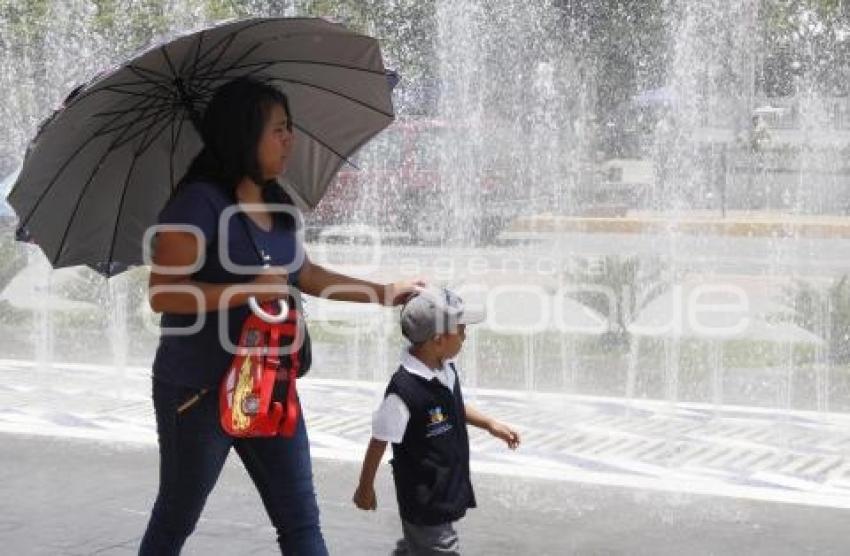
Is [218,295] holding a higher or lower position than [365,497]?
higher

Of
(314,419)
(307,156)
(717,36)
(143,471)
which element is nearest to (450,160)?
(717,36)

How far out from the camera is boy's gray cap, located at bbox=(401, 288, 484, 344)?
379cm

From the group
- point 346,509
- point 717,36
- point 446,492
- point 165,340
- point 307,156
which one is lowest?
point 346,509

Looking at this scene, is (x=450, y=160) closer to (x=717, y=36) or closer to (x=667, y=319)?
(x=717, y=36)

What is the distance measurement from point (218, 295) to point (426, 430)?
2.14 feet

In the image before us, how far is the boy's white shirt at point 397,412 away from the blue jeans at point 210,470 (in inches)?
8.3

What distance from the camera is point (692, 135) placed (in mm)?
13414

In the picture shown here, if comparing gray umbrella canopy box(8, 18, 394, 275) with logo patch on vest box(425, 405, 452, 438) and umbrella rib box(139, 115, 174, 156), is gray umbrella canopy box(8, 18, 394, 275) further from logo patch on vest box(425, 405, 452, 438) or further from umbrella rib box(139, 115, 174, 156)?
logo patch on vest box(425, 405, 452, 438)

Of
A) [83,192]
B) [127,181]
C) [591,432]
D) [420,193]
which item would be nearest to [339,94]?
[127,181]

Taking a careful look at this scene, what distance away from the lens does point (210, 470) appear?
12.0 ft

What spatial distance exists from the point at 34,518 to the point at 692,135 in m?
9.01

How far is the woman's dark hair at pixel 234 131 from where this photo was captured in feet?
11.8

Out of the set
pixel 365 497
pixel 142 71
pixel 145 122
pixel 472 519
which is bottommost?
pixel 472 519

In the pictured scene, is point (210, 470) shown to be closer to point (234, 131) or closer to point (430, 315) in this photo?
point (430, 315)
